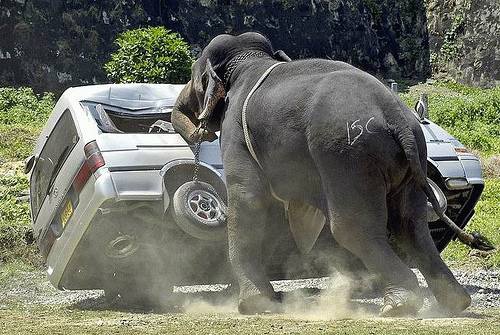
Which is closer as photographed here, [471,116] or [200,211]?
[200,211]

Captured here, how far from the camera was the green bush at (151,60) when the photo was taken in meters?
21.3

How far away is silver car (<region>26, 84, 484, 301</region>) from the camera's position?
927cm

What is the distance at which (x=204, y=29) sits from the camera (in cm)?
2709

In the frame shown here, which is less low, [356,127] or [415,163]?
[356,127]

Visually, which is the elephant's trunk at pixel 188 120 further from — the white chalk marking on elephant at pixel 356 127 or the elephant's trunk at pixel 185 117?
the white chalk marking on elephant at pixel 356 127

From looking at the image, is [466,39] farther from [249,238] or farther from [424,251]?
[424,251]

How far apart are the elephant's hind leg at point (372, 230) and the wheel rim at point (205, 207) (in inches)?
59.5

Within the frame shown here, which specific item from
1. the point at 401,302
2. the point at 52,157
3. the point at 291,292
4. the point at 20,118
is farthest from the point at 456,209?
the point at 20,118

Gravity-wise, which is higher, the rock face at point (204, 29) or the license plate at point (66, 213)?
the license plate at point (66, 213)

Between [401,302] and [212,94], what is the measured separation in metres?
2.37

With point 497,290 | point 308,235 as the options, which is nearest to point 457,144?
point 497,290

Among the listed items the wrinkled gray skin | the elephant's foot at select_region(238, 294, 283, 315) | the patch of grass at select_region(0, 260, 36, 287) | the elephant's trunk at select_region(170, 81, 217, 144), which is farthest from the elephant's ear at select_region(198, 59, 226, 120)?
the patch of grass at select_region(0, 260, 36, 287)

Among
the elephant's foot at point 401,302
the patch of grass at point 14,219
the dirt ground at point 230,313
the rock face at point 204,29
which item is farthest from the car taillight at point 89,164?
the rock face at point 204,29

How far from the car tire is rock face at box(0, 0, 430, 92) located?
50.0ft
